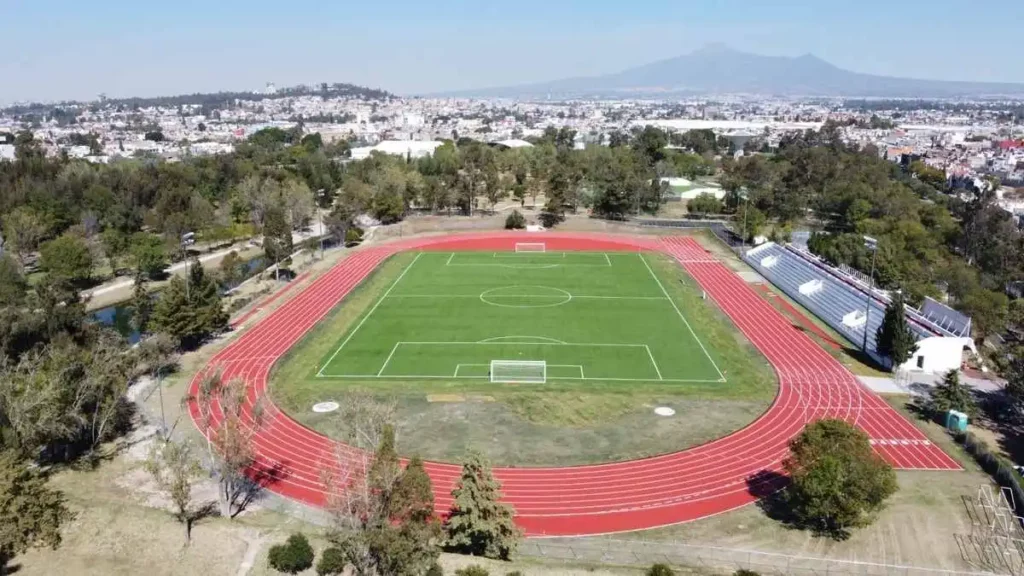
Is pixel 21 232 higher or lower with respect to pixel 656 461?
higher

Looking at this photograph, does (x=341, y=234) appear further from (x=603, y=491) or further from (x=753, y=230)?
(x=603, y=491)

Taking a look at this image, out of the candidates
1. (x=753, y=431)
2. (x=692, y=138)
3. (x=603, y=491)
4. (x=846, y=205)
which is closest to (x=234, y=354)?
(x=603, y=491)

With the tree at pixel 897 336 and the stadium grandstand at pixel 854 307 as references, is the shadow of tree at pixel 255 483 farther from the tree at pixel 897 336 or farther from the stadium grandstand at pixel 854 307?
the stadium grandstand at pixel 854 307

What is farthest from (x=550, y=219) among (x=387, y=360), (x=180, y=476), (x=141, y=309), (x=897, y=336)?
(x=180, y=476)

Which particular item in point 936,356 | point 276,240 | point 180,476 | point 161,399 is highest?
point 180,476

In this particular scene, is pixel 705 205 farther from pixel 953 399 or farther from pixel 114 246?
pixel 114 246

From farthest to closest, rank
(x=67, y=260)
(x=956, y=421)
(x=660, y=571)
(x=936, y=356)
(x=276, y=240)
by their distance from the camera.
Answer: (x=276, y=240), (x=67, y=260), (x=936, y=356), (x=956, y=421), (x=660, y=571)

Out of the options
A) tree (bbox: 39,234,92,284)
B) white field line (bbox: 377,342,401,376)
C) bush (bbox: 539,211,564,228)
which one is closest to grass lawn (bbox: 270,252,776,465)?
white field line (bbox: 377,342,401,376)
